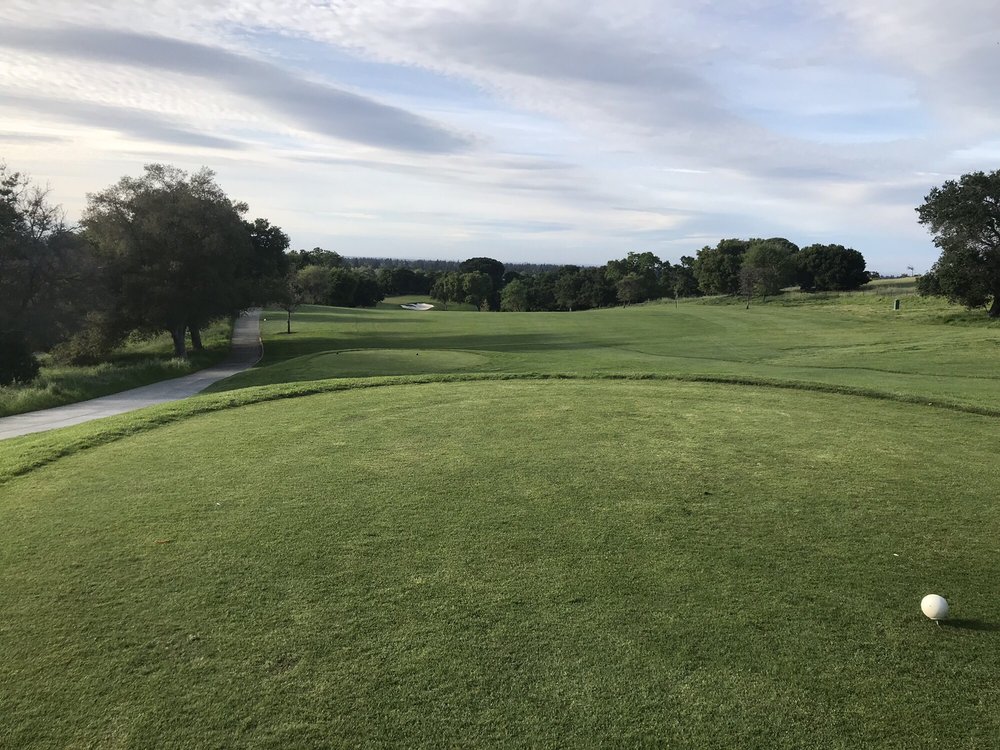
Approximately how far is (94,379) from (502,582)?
21.2 m

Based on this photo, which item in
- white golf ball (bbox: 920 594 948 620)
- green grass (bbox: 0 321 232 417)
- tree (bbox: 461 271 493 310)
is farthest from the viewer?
tree (bbox: 461 271 493 310)

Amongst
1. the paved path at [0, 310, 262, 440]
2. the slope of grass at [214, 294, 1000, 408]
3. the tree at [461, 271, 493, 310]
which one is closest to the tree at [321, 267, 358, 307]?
the tree at [461, 271, 493, 310]

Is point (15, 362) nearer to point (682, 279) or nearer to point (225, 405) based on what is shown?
point (225, 405)

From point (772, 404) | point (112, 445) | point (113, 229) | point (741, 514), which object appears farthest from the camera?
point (113, 229)

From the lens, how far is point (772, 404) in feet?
37.4

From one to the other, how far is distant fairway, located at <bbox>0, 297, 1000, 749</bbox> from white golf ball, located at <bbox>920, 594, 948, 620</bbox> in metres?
0.09

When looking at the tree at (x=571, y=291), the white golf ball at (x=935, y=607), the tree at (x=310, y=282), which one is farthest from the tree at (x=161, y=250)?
the tree at (x=571, y=291)

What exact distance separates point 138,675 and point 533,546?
2.77 meters

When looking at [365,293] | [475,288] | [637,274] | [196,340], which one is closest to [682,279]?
[637,274]

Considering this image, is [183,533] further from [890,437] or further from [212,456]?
[890,437]

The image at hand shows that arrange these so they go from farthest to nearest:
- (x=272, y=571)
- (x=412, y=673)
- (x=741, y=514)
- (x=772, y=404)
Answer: (x=772, y=404), (x=741, y=514), (x=272, y=571), (x=412, y=673)

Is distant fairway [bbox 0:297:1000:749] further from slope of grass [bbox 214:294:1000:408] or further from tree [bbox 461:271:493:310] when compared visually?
tree [bbox 461:271:493:310]

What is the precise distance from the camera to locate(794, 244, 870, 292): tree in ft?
258

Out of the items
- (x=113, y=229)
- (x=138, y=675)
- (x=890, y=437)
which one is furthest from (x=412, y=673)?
(x=113, y=229)
